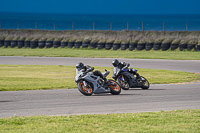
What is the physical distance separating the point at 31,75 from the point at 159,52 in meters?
18.1

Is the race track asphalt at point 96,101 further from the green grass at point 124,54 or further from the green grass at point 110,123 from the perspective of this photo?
the green grass at point 124,54

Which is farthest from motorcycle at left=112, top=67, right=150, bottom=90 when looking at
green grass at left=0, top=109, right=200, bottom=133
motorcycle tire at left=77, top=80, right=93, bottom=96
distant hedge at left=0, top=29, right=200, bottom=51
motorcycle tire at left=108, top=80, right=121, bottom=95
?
distant hedge at left=0, top=29, right=200, bottom=51

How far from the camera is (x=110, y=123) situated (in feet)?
26.9

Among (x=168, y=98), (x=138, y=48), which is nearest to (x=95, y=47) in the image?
(x=138, y=48)

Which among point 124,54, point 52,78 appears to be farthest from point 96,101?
point 124,54

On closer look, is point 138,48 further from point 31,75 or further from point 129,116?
point 129,116

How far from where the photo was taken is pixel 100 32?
45562 millimetres

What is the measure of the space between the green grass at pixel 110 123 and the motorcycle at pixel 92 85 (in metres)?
3.77

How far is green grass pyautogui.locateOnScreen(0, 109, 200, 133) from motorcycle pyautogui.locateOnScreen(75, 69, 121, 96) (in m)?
3.77

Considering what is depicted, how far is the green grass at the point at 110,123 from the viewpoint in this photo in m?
7.57

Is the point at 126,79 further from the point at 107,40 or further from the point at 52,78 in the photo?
the point at 107,40

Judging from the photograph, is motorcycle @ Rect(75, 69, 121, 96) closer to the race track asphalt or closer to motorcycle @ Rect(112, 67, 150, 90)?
the race track asphalt

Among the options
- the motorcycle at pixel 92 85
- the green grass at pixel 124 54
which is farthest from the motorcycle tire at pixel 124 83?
the green grass at pixel 124 54

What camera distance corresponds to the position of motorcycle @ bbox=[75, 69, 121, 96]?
1293cm
